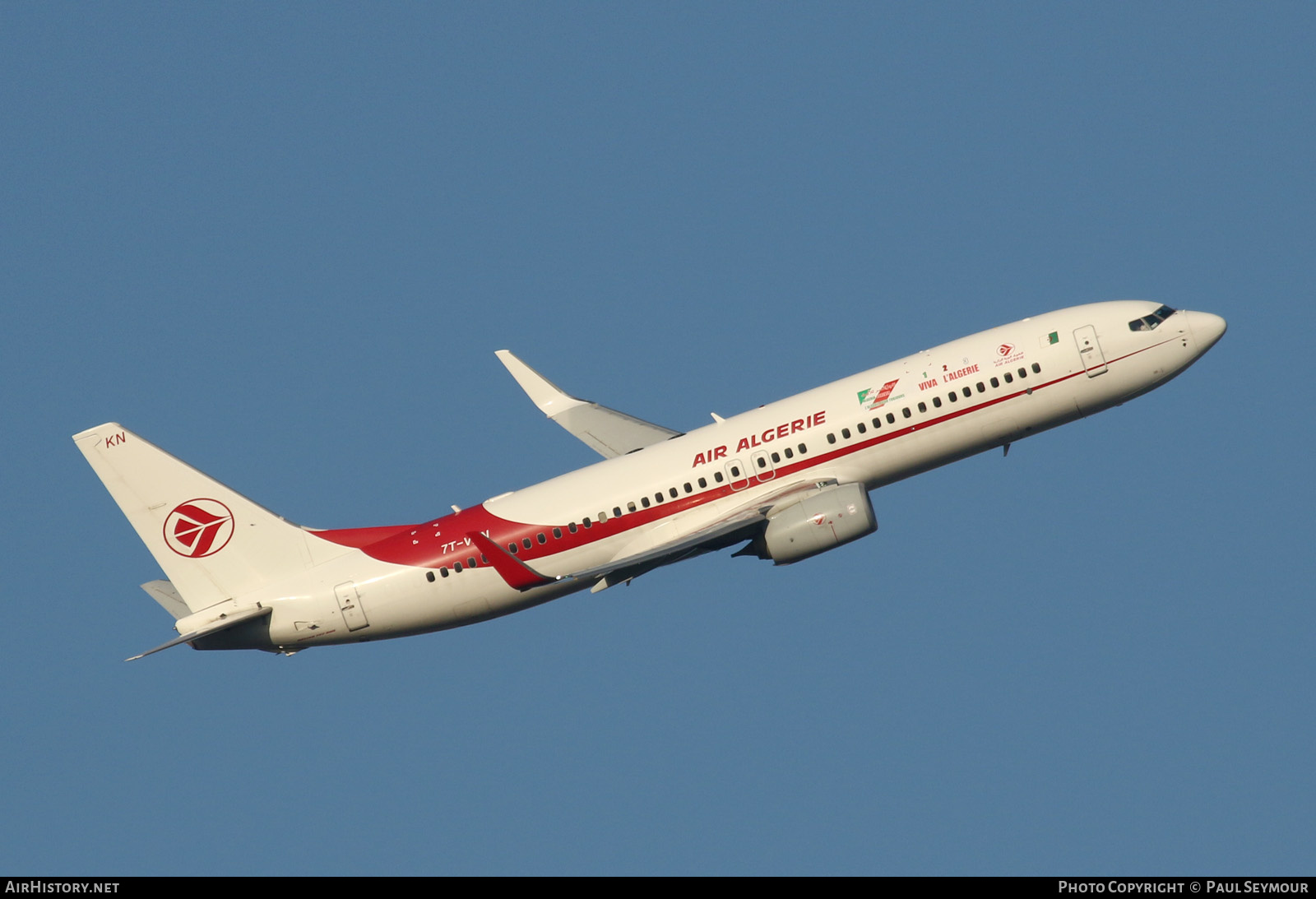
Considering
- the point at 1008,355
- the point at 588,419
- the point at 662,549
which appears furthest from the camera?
the point at 588,419

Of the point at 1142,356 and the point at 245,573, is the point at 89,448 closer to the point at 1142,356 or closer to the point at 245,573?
the point at 245,573

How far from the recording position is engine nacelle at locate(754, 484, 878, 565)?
6044 centimetres

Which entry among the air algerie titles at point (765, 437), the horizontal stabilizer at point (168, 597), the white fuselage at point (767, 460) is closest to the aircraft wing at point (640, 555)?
the white fuselage at point (767, 460)

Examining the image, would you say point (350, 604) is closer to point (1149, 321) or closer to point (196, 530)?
point (196, 530)

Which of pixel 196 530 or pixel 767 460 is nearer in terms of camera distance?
pixel 767 460

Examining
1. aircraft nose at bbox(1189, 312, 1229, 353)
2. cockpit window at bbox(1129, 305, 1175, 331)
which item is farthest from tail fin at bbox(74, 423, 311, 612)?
aircraft nose at bbox(1189, 312, 1229, 353)

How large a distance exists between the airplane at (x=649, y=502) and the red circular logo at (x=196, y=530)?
0.25ft

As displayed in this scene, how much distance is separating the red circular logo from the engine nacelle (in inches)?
907

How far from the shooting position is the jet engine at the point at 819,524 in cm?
6044

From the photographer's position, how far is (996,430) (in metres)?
63.0

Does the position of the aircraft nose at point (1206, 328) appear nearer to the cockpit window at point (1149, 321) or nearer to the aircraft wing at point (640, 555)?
the cockpit window at point (1149, 321)

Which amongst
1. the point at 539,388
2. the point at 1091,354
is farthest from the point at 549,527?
the point at 1091,354

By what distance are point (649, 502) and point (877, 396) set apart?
10.2 metres

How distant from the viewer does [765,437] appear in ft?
206
